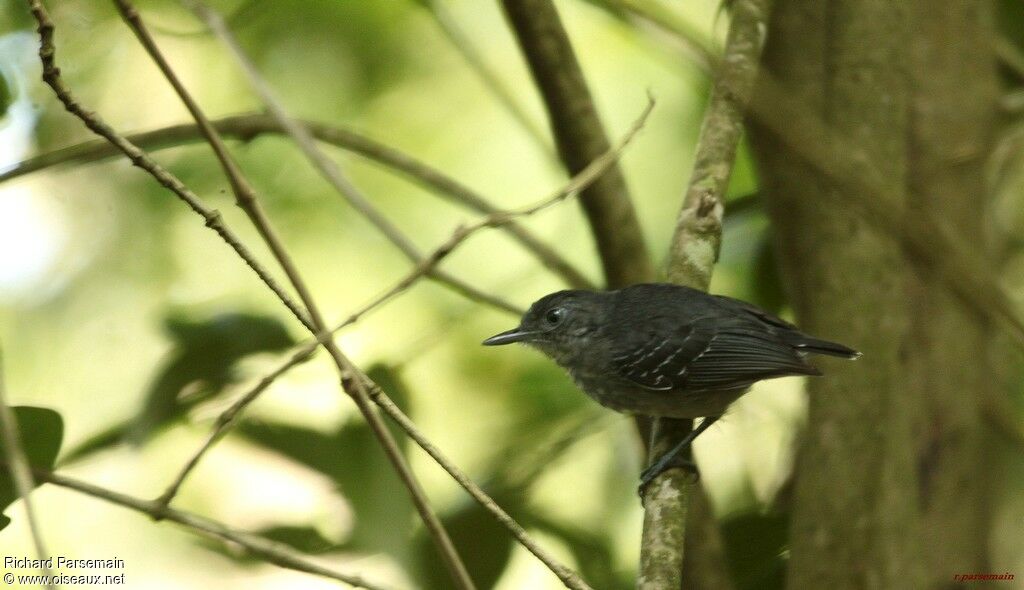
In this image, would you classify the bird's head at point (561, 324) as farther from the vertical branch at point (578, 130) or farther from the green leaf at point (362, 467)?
the green leaf at point (362, 467)

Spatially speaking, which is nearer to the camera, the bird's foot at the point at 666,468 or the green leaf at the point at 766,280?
the bird's foot at the point at 666,468

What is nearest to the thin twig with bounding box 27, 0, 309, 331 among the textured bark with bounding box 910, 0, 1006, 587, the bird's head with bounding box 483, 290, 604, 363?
the bird's head with bounding box 483, 290, 604, 363

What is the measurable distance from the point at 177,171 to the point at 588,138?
209 cm

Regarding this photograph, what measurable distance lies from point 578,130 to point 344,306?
6.57 feet

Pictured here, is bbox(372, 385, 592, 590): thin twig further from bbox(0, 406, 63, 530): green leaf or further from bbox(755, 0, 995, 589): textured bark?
bbox(755, 0, 995, 589): textured bark

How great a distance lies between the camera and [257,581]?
15.3 feet

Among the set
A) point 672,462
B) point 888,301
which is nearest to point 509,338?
point 672,462

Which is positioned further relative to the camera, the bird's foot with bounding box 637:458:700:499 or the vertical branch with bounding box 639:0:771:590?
the vertical branch with bounding box 639:0:771:590

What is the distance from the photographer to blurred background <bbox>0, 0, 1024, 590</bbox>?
3.59m

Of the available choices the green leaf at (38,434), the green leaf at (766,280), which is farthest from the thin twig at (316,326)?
the green leaf at (766,280)

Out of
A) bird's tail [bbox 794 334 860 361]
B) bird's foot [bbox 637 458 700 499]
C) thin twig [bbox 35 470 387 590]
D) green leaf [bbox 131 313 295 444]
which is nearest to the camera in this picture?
thin twig [bbox 35 470 387 590]

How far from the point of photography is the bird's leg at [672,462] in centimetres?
314

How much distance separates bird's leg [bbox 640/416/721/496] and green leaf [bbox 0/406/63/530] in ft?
5.90

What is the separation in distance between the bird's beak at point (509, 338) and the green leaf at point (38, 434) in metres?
1.74
